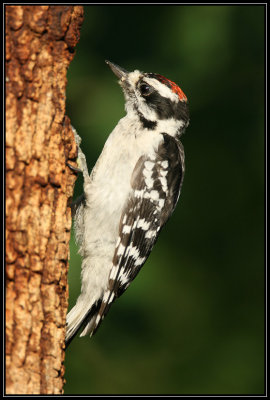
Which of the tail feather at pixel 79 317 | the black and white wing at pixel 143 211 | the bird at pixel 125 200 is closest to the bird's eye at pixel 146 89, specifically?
the bird at pixel 125 200

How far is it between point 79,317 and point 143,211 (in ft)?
2.76

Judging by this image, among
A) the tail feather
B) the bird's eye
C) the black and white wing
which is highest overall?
the bird's eye

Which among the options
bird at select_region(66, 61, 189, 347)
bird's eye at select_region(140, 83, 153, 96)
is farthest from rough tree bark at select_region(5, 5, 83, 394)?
bird's eye at select_region(140, 83, 153, 96)

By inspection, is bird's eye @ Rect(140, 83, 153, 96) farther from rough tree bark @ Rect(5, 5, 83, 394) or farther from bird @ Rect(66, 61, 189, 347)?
rough tree bark @ Rect(5, 5, 83, 394)

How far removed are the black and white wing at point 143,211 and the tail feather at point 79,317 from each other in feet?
0.26

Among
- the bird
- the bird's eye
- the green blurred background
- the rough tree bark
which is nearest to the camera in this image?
the rough tree bark

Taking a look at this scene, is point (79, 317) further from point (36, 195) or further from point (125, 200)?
point (36, 195)

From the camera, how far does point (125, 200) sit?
377 cm

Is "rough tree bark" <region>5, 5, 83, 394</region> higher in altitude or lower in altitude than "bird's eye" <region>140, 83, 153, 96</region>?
lower

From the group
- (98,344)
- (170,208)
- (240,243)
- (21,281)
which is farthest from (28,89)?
(240,243)

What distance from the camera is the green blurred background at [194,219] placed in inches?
209

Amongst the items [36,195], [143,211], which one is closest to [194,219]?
[143,211]

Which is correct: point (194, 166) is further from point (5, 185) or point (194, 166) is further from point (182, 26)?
point (5, 185)

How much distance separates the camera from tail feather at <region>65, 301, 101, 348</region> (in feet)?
12.3
